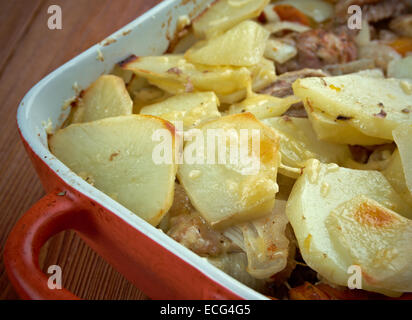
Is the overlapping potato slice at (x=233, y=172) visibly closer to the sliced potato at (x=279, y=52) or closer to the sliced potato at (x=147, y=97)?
the sliced potato at (x=147, y=97)

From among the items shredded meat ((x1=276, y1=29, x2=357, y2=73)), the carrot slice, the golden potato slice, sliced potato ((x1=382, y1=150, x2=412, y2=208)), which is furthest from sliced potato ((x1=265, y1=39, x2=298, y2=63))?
the golden potato slice

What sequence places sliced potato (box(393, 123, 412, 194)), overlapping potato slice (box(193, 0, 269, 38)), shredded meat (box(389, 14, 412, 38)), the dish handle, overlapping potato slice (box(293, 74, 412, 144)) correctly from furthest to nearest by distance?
shredded meat (box(389, 14, 412, 38))
overlapping potato slice (box(193, 0, 269, 38))
overlapping potato slice (box(293, 74, 412, 144))
sliced potato (box(393, 123, 412, 194))
the dish handle

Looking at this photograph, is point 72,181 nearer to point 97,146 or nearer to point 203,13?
point 97,146

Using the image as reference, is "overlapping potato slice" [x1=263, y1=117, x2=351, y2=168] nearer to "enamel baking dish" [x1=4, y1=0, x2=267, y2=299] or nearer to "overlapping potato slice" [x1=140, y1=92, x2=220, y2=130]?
"overlapping potato slice" [x1=140, y1=92, x2=220, y2=130]

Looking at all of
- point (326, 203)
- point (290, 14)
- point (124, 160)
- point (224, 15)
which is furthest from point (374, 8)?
point (124, 160)

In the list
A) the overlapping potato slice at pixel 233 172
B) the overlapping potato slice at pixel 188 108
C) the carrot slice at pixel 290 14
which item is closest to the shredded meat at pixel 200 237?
the overlapping potato slice at pixel 233 172

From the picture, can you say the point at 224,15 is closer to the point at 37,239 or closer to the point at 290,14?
the point at 290,14

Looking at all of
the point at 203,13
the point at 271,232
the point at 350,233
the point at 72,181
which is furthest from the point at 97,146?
the point at 203,13
